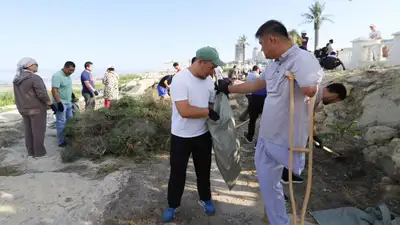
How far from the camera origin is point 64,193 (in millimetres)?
3412

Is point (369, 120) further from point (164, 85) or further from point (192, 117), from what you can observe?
point (164, 85)

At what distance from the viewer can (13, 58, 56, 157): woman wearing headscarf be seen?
179 inches

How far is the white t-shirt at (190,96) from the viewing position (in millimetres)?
2484

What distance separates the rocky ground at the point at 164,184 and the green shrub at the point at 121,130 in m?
0.24

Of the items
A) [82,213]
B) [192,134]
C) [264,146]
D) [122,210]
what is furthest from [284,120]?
→ [82,213]

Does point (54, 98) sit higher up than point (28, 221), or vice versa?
point (54, 98)

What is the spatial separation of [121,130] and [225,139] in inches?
109

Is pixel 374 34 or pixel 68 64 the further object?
pixel 374 34

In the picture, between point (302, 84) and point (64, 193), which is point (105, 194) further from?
point (302, 84)

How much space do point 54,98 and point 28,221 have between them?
281 cm

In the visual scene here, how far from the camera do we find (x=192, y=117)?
2512 mm

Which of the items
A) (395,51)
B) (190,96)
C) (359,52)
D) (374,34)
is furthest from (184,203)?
(374,34)

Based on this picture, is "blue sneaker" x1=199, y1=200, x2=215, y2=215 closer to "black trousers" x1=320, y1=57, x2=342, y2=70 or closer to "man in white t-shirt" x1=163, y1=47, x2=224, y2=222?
"man in white t-shirt" x1=163, y1=47, x2=224, y2=222

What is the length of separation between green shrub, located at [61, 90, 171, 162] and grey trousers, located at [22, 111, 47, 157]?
45 cm
